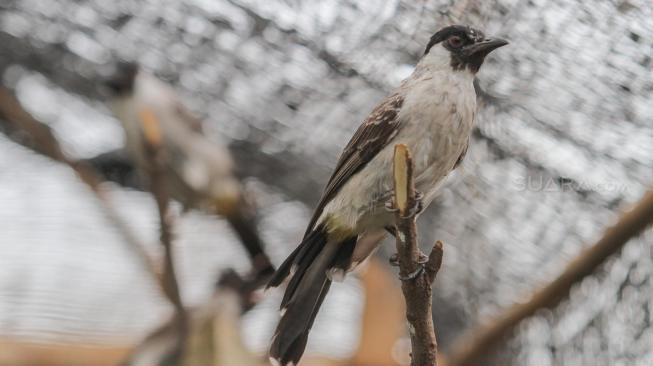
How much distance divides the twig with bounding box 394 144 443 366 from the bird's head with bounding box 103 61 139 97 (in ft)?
4.42

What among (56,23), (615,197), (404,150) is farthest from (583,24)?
(56,23)

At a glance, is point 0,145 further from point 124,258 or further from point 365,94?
point 365,94

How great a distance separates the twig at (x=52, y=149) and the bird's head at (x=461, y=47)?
103 cm

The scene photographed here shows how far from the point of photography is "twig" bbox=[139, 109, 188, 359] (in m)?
2.58

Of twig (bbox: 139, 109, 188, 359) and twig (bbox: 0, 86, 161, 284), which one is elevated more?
twig (bbox: 139, 109, 188, 359)

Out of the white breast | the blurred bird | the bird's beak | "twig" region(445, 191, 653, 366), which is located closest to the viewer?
the white breast

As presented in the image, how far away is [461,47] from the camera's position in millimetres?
2256

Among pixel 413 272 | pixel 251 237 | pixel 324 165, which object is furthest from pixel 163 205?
pixel 413 272

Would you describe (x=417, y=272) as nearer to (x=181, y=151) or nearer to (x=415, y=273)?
(x=415, y=273)

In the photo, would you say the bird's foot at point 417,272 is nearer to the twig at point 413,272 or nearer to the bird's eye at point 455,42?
the twig at point 413,272

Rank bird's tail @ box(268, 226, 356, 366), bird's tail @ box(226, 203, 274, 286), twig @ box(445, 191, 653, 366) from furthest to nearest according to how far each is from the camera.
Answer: bird's tail @ box(226, 203, 274, 286), twig @ box(445, 191, 653, 366), bird's tail @ box(268, 226, 356, 366)

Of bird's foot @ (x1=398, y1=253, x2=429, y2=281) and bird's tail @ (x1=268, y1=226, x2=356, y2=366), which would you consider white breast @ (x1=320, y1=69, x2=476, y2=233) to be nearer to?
bird's tail @ (x1=268, y1=226, x2=356, y2=366)

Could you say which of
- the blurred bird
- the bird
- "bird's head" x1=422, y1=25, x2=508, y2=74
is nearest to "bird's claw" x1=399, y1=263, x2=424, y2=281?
the bird

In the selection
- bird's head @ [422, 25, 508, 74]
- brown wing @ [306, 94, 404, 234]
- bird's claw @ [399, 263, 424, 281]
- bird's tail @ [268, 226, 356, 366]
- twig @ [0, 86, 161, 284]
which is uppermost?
bird's head @ [422, 25, 508, 74]
